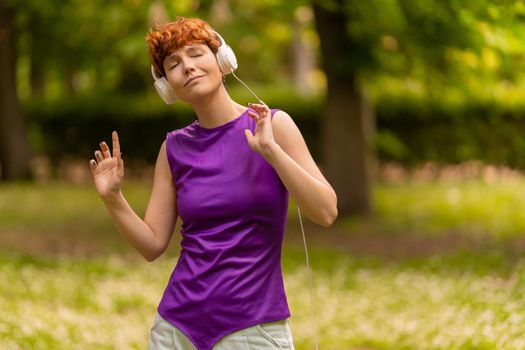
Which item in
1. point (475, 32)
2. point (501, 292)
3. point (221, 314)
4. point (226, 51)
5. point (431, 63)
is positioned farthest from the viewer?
point (431, 63)

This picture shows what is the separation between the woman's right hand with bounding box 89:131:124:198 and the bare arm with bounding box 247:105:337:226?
→ 0.55 m

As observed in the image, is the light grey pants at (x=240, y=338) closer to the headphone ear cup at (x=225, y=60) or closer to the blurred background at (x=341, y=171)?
the headphone ear cup at (x=225, y=60)

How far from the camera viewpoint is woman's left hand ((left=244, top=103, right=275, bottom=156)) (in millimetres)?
3033

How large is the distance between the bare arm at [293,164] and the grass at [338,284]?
3295 mm

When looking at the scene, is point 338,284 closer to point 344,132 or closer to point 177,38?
point 344,132

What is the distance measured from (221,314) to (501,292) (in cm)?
590

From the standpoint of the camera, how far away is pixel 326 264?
1145cm

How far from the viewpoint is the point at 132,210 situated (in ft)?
11.1

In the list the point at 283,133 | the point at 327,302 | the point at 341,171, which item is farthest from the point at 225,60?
the point at 341,171

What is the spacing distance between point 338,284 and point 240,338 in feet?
23.5

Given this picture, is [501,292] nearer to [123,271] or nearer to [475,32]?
[475,32]

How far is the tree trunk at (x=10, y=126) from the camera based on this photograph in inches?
855

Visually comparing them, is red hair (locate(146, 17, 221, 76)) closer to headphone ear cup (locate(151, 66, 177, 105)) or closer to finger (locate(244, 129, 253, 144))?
headphone ear cup (locate(151, 66, 177, 105))

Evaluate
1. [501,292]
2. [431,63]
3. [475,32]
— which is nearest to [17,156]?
[431,63]
